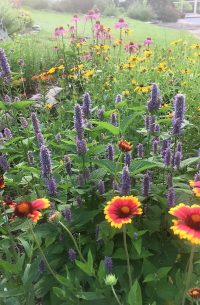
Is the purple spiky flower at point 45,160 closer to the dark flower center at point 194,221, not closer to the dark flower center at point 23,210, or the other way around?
the dark flower center at point 23,210

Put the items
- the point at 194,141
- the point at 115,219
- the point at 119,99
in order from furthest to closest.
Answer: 1. the point at 194,141
2. the point at 119,99
3. the point at 115,219

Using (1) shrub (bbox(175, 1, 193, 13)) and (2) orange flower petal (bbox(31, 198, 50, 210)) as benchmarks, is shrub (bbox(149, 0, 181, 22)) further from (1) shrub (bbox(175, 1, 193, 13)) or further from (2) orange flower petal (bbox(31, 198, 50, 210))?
(2) orange flower petal (bbox(31, 198, 50, 210))

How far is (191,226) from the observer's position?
121 centimetres

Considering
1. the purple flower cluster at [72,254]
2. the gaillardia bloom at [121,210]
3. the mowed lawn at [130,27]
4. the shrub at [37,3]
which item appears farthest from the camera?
the shrub at [37,3]

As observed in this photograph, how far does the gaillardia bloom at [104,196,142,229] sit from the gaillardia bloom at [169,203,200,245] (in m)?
0.15

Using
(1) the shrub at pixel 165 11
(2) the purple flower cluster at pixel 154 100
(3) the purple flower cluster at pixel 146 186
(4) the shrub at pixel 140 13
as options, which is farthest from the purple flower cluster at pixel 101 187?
(1) the shrub at pixel 165 11

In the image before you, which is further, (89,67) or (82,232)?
(89,67)

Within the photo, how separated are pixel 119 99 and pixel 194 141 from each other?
106cm

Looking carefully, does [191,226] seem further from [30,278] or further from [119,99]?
[119,99]

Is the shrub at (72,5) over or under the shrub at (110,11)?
over

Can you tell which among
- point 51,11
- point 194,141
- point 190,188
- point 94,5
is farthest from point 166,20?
point 190,188

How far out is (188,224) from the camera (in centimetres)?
123

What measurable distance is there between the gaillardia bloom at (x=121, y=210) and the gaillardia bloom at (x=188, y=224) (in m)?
0.15

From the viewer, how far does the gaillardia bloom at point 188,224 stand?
1.16 meters
